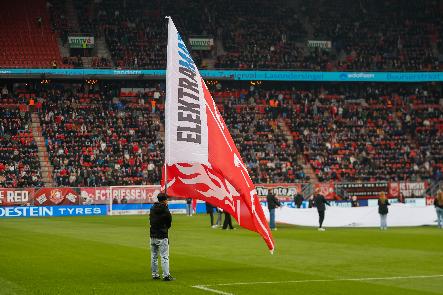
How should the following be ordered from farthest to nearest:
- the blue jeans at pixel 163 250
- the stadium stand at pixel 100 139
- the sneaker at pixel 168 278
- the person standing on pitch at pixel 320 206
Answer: the stadium stand at pixel 100 139 < the person standing on pitch at pixel 320 206 < the sneaker at pixel 168 278 < the blue jeans at pixel 163 250

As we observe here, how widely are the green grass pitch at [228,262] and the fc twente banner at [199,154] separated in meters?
1.60

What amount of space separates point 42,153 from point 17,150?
1725 millimetres

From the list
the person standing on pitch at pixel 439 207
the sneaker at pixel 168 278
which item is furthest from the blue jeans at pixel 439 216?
the sneaker at pixel 168 278

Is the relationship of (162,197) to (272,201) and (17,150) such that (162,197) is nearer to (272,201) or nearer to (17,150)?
(272,201)

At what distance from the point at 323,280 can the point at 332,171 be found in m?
46.9

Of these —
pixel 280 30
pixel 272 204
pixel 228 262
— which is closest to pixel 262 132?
pixel 280 30

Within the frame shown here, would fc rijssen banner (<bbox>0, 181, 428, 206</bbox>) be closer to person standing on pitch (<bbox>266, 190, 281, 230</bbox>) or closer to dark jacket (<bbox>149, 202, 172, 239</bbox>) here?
person standing on pitch (<bbox>266, 190, 281, 230</bbox>)

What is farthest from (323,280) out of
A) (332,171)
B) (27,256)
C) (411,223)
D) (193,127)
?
(332,171)

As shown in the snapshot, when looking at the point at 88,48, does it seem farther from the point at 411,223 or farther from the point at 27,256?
the point at 27,256

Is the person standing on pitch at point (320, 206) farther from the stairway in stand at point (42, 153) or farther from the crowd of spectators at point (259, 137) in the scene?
the stairway in stand at point (42, 153)

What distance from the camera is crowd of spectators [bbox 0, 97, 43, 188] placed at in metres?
57.1

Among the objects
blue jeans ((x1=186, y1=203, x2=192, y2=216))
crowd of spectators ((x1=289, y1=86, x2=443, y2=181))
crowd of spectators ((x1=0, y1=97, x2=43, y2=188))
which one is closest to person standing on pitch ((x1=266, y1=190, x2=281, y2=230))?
blue jeans ((x1=186, y1=203, x2=192, y2=216))

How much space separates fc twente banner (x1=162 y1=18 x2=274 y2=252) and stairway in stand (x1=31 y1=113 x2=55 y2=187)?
133ft

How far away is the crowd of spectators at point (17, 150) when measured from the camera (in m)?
57.1
